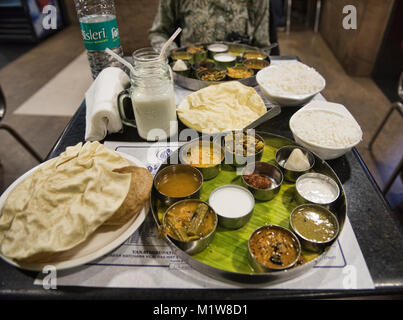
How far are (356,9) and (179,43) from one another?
3190mm

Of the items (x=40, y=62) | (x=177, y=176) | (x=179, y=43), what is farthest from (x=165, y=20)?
(x=40, y=62)

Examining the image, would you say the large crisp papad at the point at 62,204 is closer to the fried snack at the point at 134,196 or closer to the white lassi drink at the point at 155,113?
the fried snack at the point at 134,196

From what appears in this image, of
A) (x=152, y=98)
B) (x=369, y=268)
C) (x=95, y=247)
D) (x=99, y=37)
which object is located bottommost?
(x=369, y=268)

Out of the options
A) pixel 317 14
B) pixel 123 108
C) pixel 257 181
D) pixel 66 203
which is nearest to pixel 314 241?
pixel 257 181

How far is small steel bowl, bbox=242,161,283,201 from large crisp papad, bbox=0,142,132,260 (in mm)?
551

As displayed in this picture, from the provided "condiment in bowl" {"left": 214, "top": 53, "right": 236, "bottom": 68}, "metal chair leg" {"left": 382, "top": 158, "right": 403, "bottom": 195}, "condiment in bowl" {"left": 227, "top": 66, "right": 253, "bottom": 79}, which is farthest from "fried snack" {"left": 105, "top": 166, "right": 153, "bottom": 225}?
"metal chair leg" {"left": 382, "top": 158, "right": 403, "bottom": 195}

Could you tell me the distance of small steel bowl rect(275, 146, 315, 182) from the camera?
137cm

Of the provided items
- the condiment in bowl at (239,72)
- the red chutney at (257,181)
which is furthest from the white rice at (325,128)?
the condiment in bowl at (239,72)

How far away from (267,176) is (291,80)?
925 mm

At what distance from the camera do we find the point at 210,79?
2.17m

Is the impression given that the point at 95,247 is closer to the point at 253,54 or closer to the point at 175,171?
the point at 175,171

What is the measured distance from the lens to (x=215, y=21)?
2938 millimetres

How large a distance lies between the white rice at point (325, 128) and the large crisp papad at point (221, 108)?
26 cm

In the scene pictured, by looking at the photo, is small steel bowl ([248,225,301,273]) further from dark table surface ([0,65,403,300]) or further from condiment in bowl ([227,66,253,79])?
condiment in bowl ([227,66,253,79])
